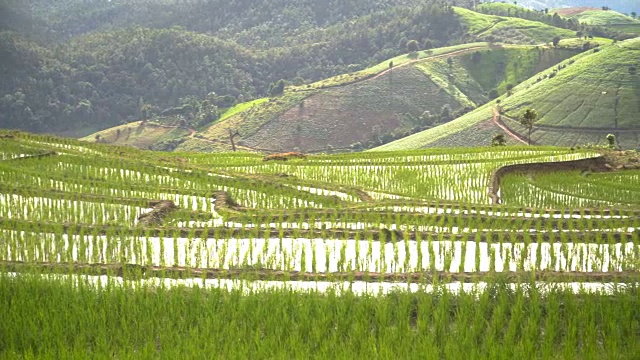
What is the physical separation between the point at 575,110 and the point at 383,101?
101 feet

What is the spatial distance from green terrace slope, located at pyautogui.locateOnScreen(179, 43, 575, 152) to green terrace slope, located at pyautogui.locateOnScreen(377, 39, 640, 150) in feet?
34.5

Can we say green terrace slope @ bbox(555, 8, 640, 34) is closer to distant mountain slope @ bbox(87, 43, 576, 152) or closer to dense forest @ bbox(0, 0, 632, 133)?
dense forest @ bbox(0, 0, 632, 133)

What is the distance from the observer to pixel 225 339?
7.45 metres

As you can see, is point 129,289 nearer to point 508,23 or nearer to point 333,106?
point 333,106

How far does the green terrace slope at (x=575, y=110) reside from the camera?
229ft

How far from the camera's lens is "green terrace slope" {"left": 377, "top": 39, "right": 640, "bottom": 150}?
2753 inches

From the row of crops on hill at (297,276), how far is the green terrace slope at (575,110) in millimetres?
54799

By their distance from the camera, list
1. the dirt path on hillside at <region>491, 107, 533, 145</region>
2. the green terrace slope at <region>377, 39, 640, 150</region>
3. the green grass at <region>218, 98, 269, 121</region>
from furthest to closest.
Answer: the green grass at <region>218, 98, 269, 121</region>
the dirt path on hillside at <region>491, 107, 533, 145</region>
the green terrace slope at <region>377, 39, 640, 150</region>

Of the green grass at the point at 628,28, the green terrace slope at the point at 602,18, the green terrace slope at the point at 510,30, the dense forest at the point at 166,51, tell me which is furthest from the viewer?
the green terrace slope at the point at 602,18

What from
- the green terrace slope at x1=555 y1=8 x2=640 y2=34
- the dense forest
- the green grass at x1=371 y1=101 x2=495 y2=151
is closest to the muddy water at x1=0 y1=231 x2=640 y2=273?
the green grass at x1=371 y1=101 x2=495 y2=151

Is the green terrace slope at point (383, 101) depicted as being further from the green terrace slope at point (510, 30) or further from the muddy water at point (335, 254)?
the muddy water at point (335, 254)

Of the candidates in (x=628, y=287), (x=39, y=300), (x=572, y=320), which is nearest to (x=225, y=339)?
(x=39, y=300)

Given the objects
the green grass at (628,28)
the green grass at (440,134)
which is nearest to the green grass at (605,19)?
the green grass at (628,28)

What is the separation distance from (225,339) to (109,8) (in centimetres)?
16534
